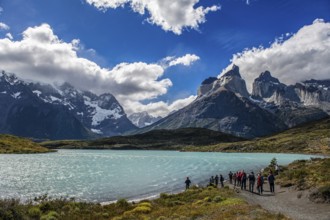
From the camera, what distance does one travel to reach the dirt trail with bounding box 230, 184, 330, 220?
33812mm

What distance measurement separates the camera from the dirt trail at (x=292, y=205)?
33.8 meters

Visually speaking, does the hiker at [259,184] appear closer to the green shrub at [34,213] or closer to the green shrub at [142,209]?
the green shrub at [142,209]

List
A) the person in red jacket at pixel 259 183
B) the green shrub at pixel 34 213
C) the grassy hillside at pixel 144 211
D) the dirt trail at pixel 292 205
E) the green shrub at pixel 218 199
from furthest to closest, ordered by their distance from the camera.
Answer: the person in red jacket at pixel 259 183
the green shrub at pixel 218 199
the green shrub at pixel 34 213
the dirt trail at pixel 292 205
the grassy hillside at pixel 144 211

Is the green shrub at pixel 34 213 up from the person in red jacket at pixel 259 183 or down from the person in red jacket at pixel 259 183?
down

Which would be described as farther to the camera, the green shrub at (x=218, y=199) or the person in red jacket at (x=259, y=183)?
the person in red jacket at (x=259, y=183)

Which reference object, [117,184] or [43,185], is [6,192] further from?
[117,184]

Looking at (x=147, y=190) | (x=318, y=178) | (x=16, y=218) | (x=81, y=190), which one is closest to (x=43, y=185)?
(x=81, y=190)

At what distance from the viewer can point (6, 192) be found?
195ft

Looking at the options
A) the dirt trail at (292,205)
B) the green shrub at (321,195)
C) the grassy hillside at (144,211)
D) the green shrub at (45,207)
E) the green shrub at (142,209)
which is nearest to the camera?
the grassy hillside at (144,211)

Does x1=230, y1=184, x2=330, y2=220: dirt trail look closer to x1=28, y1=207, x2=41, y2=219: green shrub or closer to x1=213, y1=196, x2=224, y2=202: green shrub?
x1=213, y1=196, x2=224, y2=202: green shrub

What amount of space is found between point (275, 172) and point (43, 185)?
50.8 metres

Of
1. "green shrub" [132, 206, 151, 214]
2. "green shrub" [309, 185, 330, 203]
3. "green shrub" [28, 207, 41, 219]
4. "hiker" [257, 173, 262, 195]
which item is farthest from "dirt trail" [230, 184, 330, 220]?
"green shrub" [28, 207, 41, 219]

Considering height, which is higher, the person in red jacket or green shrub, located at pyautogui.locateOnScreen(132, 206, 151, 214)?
the person in red jacket

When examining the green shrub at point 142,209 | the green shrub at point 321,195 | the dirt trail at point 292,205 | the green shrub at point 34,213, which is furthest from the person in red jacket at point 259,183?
the green shrub at point 34,213
